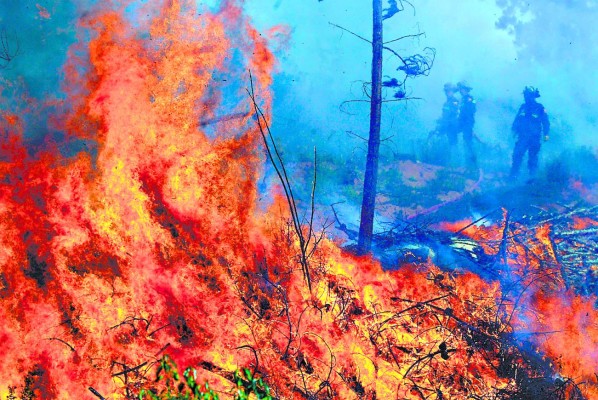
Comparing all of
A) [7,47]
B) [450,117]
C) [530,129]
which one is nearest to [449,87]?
[450,117]

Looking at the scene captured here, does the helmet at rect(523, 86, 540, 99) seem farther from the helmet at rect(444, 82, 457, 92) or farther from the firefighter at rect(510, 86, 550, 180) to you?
the helmet at rect(444, 82, 457, 92)

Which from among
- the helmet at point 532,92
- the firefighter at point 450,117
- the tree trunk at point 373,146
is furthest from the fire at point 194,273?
the helmet at point 532,92

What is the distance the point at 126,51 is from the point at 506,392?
9.06m

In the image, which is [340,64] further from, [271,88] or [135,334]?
[135,334]

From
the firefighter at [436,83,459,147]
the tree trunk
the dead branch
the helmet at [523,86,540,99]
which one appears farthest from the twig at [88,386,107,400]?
the helmet at [523,86,540,99]

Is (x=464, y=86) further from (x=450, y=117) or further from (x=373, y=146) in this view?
(x=373, y=146)

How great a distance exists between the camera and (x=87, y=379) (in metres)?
6.70

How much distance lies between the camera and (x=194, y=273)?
23.8 ft

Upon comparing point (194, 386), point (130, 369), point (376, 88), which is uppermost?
point (376, 88)

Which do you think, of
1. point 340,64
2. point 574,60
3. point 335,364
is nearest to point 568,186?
point 574,60

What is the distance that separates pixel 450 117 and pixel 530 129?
62.9 inches

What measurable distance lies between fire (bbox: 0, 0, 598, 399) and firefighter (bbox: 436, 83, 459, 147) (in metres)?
2.08

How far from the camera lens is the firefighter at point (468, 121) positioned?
8359 mm

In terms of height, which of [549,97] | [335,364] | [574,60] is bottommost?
[335,364]
